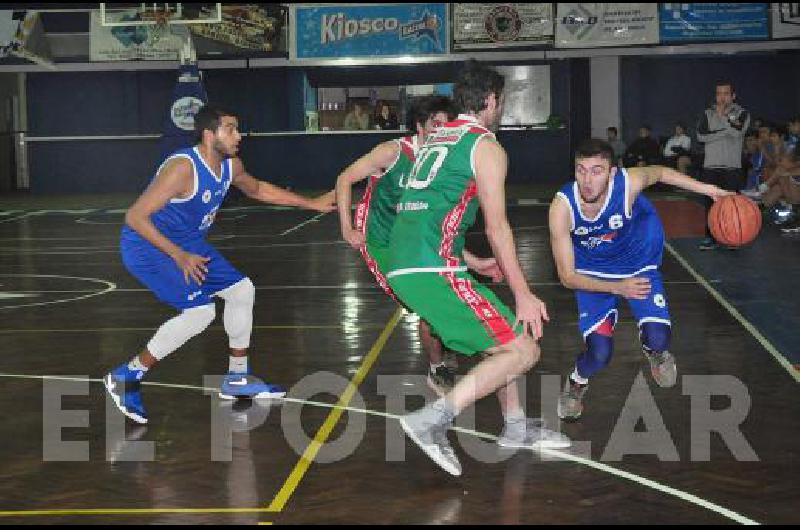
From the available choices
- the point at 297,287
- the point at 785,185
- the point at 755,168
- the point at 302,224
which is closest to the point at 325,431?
the point at 297,287

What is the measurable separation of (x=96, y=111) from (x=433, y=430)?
34.1m

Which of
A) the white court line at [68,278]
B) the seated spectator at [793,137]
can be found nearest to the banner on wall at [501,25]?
the seated spectator at [793,137]

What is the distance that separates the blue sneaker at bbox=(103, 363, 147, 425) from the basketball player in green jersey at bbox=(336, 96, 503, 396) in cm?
163

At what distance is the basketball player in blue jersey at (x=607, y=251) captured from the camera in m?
7.75

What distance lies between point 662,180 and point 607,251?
58cm

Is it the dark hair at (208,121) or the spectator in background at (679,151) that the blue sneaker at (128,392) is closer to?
the dark hair at (208,121)

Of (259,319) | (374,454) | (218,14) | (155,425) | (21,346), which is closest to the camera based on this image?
(374,454)

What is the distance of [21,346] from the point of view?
11.8 m

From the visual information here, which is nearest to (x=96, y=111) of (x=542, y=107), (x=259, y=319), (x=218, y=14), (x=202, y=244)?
(x=218, y=14)

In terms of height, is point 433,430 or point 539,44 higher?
point 539,44

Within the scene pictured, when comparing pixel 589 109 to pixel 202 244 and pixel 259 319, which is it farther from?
pixel 202 244

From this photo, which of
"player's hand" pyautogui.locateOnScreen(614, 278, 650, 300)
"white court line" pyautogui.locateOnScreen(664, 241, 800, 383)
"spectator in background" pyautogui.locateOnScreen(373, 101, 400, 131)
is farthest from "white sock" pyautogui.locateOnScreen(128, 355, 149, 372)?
"spectator in background" pyautogui.locateOnScreen(373, 101, 400, 131)

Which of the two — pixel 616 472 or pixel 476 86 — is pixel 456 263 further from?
pixel 616 472

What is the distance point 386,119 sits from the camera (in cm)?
3731
